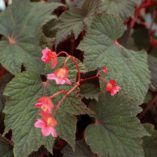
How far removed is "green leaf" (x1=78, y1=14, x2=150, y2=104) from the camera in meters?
0.80

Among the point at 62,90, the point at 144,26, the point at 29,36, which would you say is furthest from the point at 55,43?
the point at 144,26

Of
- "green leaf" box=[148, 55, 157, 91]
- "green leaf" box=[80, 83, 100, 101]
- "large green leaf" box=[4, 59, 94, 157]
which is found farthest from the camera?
"green leaf" box=[148, 55, 157, 91]

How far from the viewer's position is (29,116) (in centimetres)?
77

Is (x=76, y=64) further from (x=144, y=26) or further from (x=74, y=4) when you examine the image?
(x=144, y=26)

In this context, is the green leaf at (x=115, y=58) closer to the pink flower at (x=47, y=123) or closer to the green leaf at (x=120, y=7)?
the green leaf at (x=120, y=7)

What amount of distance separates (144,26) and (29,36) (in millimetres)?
602

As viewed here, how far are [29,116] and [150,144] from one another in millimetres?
330

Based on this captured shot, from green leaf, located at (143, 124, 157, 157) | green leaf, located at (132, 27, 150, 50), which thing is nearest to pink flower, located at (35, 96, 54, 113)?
green leaf, located at (143, 124, 157, 157)

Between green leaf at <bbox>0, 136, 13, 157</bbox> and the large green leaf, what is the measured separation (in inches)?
4.2

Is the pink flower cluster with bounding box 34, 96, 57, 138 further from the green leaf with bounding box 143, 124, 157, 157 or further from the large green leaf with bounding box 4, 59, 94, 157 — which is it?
the green leaf with bounding box 143, 124, 157, 157

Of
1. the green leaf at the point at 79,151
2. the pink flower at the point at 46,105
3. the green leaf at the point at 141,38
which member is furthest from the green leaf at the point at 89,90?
the green leaf at the point at 141,38

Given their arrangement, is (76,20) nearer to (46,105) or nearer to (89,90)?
(89,90)

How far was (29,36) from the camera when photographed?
38.7 inches

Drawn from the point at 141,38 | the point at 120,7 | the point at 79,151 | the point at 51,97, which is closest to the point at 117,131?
the point at 79,151
